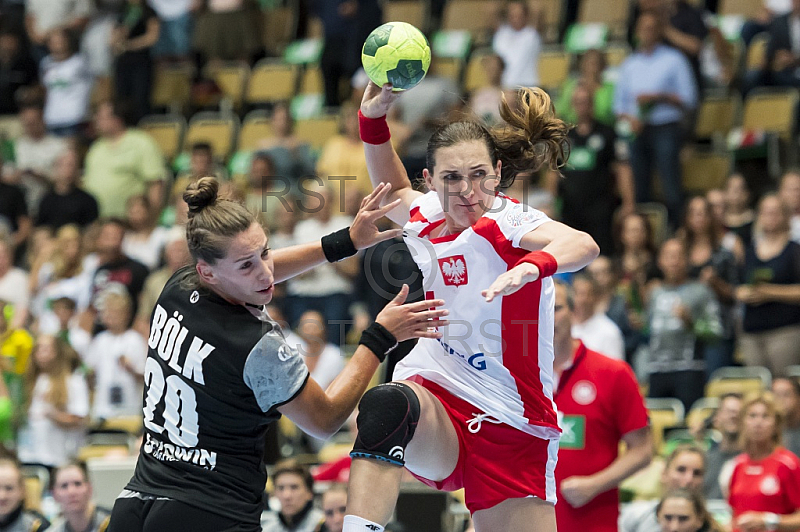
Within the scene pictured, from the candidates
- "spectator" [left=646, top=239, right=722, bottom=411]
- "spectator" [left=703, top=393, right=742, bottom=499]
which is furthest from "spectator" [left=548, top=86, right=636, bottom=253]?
"spectator" [left=703, top=393, right=742, bottom=499]

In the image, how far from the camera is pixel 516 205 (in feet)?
15.4

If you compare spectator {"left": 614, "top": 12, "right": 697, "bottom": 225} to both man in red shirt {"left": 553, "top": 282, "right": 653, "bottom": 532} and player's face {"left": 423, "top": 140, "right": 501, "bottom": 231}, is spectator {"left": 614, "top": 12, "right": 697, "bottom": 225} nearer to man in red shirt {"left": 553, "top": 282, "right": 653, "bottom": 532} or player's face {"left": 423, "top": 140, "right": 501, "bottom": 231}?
man in red shirt {"left": 553, "top": 282, "right": 653, "bottom": 532}

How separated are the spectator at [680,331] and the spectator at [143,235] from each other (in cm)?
503

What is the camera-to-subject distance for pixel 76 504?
707 centimetres

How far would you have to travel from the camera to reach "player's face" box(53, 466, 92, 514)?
707 centimetres

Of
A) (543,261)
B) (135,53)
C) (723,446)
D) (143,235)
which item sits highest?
(135,53)

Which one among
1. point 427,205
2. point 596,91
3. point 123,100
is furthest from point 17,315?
point 427,205

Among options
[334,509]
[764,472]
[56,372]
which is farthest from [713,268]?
[56,372]

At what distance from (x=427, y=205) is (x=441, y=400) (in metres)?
0.83

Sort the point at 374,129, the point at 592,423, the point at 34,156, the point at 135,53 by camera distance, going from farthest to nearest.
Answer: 1. the point at 135,53
2. the point at 34,156
3. the point at 592,423
4. the point at 374,129

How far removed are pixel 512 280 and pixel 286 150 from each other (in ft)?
26.8

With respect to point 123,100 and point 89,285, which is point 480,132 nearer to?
point 89,285

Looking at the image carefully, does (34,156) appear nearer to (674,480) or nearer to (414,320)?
(674,480)

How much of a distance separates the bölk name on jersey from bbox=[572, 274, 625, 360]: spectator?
5082 millimetres
